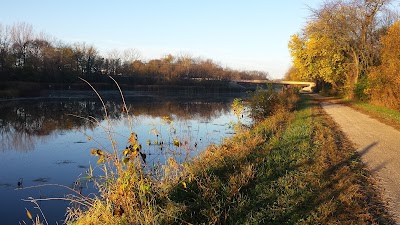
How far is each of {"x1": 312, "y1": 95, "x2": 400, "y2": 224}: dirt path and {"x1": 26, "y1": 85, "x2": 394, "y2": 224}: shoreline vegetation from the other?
22 centimetres

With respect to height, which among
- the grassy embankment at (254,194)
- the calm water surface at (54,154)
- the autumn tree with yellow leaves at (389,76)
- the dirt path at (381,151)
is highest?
the autumn tree with yellow leaves at (389,76)

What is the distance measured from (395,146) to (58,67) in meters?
62.7

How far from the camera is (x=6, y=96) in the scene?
43.8m

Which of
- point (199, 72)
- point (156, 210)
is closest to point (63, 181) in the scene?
point (156, 210)

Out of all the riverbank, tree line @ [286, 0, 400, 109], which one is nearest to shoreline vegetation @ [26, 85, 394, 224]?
tree line @ [286, 0, 400, 109]

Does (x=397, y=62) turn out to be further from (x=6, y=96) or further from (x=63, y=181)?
(x=6, y=96)

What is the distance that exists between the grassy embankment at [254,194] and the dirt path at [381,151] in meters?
0.25

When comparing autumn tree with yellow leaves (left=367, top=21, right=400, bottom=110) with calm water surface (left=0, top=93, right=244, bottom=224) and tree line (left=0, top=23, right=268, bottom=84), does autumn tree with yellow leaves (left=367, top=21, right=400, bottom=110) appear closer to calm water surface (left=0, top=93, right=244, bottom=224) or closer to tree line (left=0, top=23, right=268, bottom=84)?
calm water surface (left=0, top=93, right=244, bottom=224)

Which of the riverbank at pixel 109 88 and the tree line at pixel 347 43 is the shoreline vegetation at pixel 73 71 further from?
the tree line at pixel 347 43

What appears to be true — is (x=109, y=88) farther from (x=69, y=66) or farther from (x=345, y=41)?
(x=345, y=41)

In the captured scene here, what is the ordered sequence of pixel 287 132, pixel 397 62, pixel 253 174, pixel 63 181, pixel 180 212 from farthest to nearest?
pixel 397 62 → pixel 287 132 → pixel 63 181 → pixel 253 174 → pixel 180 212

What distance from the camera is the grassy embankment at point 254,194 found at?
5059mm

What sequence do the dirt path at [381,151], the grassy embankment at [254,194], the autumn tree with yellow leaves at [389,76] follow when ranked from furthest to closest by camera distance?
the autumn tree with yellow leaves at [389,76]
the dirt path at [381,151]
the grassy embankment at [254,194]

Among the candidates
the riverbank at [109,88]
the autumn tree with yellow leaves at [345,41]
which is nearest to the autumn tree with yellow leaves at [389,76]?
the autumn tree with yellow leaves at [345,41]
